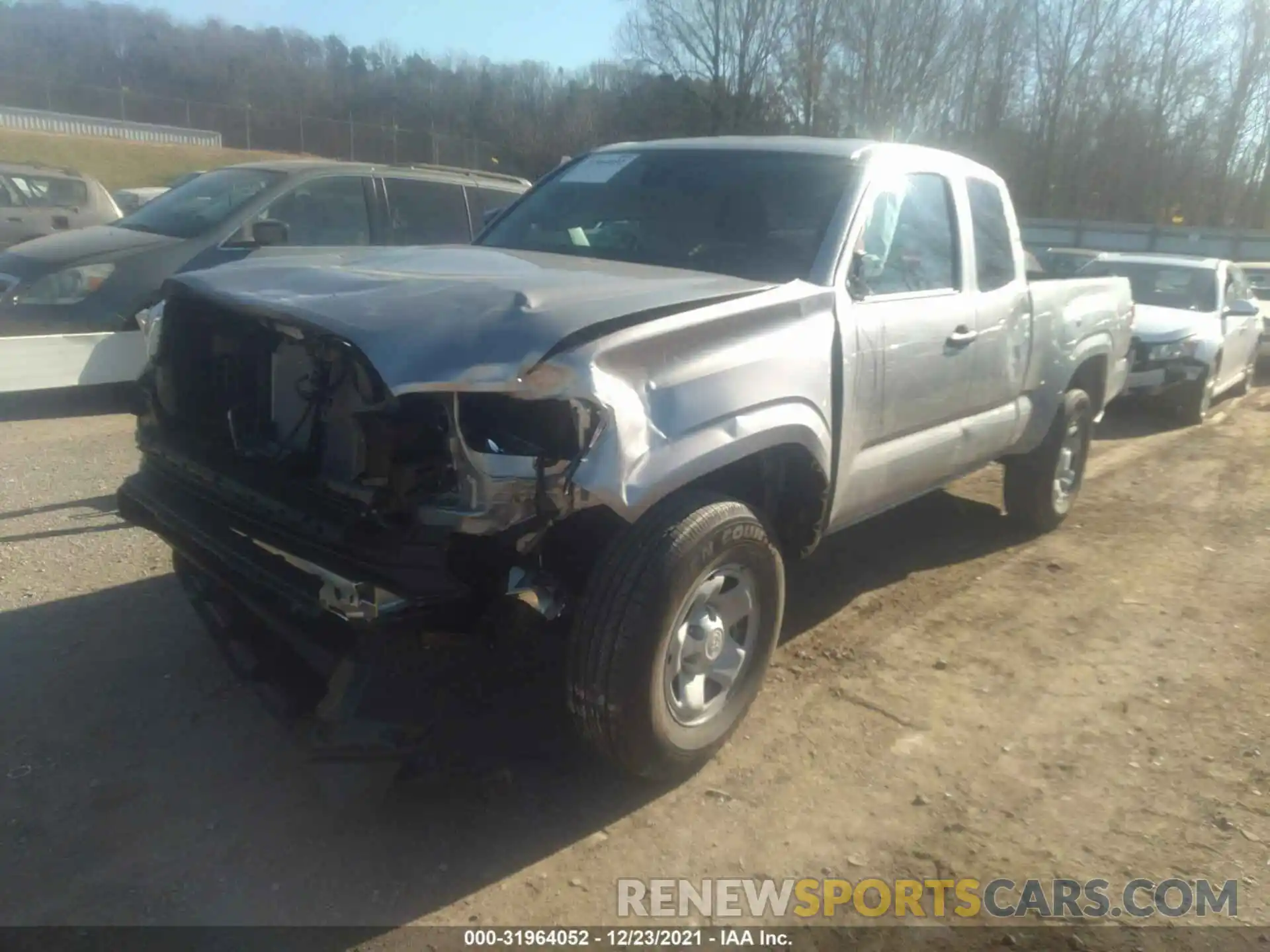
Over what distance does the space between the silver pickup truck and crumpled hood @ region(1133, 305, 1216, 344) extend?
637cm

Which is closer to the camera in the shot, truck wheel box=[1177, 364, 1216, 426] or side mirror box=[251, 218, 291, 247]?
side mirror box=[251, 218, 291, 247]

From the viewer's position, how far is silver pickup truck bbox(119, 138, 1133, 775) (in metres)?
2.93

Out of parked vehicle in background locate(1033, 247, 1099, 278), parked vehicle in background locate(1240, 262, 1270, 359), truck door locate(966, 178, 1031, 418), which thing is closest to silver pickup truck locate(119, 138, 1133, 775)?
truck door locate(966, 178, 1031, 418)

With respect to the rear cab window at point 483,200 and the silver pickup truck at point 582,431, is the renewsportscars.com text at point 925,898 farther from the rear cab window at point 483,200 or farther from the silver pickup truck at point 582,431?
the rear cab window at point 483,200

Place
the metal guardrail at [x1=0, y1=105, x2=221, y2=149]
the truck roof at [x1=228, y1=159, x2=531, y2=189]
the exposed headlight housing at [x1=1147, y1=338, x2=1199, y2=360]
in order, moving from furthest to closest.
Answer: the metal guardrail at [x1=0, y1=105, x2=221, y2=149], the exposed headlight housing at [x1=1147, y1=338, x2=1199, y2=360], the truck roof at [x1=228, y1=159, x2=531, y2=189]

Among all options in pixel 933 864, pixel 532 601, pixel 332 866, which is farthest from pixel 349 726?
pixel 933 864

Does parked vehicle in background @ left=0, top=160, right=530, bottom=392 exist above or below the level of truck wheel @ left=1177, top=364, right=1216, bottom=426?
above

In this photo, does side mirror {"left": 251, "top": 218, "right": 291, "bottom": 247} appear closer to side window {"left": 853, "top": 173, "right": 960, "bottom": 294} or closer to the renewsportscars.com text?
side window {"left": 853, "top": 173, "right": 960, "bottom": 294}

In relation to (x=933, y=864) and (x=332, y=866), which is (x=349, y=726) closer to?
(x=332, y=866)

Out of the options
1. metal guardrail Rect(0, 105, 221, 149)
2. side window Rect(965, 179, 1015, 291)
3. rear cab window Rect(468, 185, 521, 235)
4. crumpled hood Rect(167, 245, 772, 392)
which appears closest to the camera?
crumpled hood Rect(167, 245, 772, 392)

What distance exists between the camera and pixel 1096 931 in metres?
2.97

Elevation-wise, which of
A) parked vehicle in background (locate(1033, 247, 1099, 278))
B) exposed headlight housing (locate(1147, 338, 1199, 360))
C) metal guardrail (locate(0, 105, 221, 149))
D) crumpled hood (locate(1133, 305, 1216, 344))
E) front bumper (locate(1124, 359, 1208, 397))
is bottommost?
front bumper (locate(1124, 359, 1208, 397))

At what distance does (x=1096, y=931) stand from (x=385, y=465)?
2318 millimetres

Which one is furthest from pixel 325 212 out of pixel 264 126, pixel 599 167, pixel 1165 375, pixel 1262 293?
pixel 264 126
